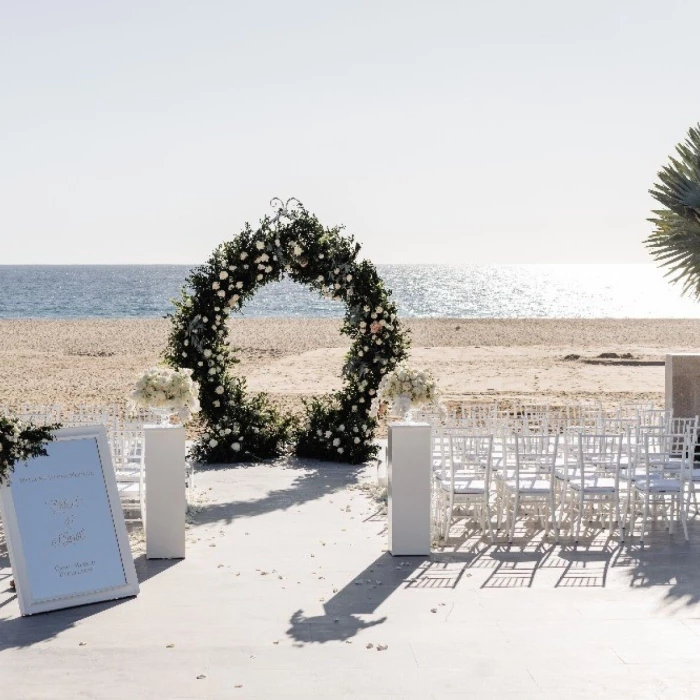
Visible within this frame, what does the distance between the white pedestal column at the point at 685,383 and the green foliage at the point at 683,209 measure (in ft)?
2.89

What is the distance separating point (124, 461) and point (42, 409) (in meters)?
1.90

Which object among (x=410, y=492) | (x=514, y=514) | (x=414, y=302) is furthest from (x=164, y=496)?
(x=414, y=302)

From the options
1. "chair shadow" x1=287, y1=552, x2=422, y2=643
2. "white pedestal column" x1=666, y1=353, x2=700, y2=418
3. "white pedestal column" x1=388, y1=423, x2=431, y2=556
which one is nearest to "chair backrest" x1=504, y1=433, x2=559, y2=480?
"white pedestal column" x1=388, y1=423, x2=431, y2=556

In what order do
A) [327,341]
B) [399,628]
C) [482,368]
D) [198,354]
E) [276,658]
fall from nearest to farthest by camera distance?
[276,658], [399,628], [198,354], [482,368], [327,341]

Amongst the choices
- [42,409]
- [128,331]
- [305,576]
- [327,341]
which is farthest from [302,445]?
[128,331]

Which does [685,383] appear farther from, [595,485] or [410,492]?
[410,492]

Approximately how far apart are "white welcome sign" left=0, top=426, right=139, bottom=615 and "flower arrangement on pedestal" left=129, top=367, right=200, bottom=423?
1306mm

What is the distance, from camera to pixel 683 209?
13.6 metres

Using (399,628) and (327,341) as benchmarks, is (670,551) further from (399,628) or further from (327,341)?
(327,341)

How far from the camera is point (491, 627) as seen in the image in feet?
22.6

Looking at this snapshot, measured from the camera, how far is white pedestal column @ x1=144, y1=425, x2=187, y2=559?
8.76 metres

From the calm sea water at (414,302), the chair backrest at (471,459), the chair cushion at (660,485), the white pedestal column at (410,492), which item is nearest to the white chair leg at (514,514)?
the chair backrest at (471,459)

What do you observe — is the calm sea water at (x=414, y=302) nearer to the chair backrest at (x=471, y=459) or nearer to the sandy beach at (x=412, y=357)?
the sandy beach at (x=412, y=357)

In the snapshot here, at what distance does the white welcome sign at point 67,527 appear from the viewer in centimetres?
729
